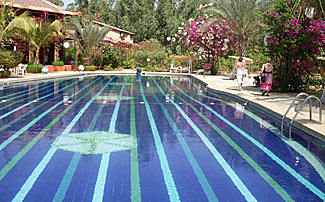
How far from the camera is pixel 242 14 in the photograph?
26.5 m

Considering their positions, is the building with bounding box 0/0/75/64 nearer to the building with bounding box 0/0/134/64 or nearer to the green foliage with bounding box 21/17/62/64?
the building with bounding box 0/0/134/64

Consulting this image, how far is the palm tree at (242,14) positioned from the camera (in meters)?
26.3

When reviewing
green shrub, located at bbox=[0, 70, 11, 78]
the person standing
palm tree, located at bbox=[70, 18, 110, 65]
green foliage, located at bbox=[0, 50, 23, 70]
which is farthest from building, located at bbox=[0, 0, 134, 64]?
the person standing

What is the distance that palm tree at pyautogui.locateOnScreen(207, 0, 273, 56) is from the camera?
26312 mm

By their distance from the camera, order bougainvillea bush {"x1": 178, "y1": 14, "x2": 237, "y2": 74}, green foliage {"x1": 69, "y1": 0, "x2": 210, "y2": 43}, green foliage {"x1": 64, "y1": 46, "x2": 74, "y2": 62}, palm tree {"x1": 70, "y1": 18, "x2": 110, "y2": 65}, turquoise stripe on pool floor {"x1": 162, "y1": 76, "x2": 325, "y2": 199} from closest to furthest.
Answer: turquoise stripe on pool floor {"x1": 162, "y1": 76, "x2": 325, "y2": 199}, bougainvillea bush {"x1": 178, "y1": 14, "x2": 237, "y2": 74}, palm tree {"x1": 70, "y1": 18, "x2": 110, "y2": 65}, green foliage {"x1": 64, "y1": 46, "x2": 74, "y2": 62}, green foliage {"x1": 69, "y1": 0, "x2": 210, "y2": 43}

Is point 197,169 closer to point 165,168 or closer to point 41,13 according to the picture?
point 165,168

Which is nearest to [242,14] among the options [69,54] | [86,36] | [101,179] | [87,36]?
[87,36]

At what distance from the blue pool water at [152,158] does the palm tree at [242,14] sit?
17.0 metres

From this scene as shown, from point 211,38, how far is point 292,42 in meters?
14.1

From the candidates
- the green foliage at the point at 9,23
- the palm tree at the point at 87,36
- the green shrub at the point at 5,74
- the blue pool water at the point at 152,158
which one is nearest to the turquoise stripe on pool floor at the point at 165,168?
the blue pool water at the point at 152,158

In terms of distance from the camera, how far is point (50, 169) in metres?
5.45

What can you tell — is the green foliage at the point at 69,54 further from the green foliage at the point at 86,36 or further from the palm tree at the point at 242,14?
the palm tree at the point at 242,14

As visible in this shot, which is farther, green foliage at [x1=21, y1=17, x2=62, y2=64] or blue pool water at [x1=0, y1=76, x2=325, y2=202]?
green foliage at [x1=21, y1=17, x2=62, y2=64]

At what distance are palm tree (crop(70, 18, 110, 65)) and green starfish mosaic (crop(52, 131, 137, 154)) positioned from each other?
92.3 ft
